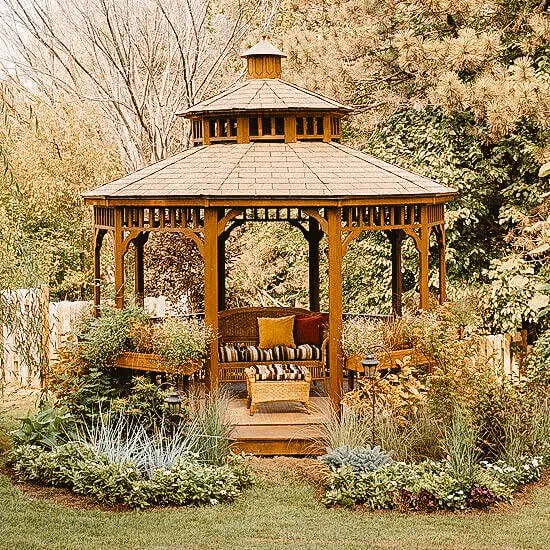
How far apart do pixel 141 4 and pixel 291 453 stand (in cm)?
882

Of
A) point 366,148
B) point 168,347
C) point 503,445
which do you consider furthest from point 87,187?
point 503,445

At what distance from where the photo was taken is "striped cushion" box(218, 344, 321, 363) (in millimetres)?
11625

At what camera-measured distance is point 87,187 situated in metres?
18.0

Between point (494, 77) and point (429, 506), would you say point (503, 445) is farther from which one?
point (494, 77)

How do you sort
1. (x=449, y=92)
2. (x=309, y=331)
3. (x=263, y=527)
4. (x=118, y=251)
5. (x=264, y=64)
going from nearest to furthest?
(x=263, y=527) < (x=118, y=251) < (x=309, y=331) < (x=264, y=64) < (x=449, y=92)

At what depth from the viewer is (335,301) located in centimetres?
1073

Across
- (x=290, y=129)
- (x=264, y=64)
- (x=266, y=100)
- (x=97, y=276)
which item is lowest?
(x=97, y=276)

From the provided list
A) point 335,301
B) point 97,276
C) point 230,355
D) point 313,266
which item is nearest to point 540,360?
point 313,266

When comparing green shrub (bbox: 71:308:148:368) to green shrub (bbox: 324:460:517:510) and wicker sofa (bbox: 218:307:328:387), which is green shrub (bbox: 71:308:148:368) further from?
green shrub (bbox: 324:460:517:510)

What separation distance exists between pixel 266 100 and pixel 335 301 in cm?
271

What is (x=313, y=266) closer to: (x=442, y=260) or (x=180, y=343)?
(x=442, y=260)

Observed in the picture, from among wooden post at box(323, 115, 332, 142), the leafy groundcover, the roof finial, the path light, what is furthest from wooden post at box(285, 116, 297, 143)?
the leafy groundcover

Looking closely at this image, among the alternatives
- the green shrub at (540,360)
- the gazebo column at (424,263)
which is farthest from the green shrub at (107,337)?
the green shrub at (540,360)

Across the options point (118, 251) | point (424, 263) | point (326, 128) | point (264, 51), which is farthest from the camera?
point (264, 51)
